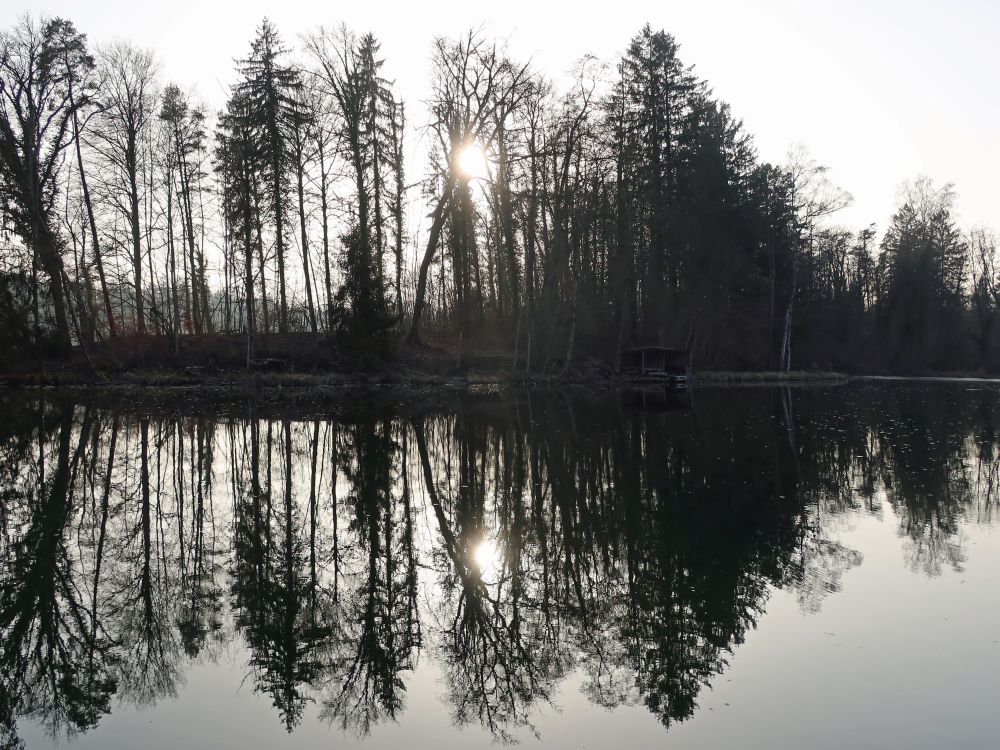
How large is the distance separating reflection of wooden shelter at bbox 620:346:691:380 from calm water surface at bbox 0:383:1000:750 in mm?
25235

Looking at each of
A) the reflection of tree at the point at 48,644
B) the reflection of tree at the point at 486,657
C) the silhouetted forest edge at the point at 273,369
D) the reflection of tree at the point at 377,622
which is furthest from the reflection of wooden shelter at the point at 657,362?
the reflection of tree at the point at 48,644

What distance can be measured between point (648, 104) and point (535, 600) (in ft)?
137

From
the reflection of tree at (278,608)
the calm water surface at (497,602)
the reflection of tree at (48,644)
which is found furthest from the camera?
the reflection of tree at (278,608)

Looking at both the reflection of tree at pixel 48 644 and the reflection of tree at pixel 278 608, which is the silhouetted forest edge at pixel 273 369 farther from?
the reflection of tree at pixel 48 644

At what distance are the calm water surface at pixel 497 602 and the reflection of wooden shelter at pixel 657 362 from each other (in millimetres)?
25235

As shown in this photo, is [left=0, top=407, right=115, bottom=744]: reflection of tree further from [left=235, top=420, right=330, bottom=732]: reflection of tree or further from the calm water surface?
[left=235, top=420, right=330, bottom=732]: reflection of tree

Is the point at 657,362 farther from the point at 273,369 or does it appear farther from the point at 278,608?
the point at 278,608

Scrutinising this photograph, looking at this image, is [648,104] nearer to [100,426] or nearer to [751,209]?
[751,209]

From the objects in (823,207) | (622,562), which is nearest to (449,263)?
(823,207)

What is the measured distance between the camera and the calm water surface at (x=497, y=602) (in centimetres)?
432

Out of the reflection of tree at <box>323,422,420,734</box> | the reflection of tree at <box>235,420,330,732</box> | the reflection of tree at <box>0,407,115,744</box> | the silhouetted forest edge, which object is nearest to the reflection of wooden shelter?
the silhouetted forest edge

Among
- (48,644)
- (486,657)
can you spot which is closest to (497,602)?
(486,657)

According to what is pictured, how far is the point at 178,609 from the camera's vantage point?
19.6 feet

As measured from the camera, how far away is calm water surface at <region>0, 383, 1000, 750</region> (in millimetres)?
4320
